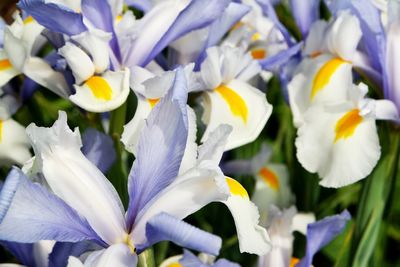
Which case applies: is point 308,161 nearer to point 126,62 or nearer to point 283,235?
point 283,235

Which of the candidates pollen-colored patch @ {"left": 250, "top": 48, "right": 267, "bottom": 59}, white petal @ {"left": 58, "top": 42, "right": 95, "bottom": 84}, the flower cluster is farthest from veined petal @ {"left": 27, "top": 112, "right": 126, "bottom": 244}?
pollen-colored patch @ {"left": 250, "top": 48, "right": 267, "bottom": 59}

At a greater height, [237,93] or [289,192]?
[237,93]

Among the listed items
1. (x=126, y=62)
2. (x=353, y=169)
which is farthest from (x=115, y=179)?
(x=353, y=169)

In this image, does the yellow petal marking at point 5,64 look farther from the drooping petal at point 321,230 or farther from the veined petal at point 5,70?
the drooping petal at point 321,230

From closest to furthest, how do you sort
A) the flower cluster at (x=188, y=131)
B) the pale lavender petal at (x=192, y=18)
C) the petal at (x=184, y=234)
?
the petal at (x=184, y=234) → the flower cluster at (x=188, y=131) → the pale lavender petal at (x=192, y=18)

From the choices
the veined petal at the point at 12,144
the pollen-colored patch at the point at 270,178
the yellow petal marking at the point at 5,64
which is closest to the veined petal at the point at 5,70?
the yellow petal marking at the point at 5,64

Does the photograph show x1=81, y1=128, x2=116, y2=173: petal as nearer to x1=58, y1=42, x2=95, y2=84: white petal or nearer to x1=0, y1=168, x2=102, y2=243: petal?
x1=58, y1=42, x2=95, y2=84: white petal

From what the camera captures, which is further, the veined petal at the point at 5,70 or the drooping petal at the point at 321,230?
the veined petal at the point at 5,70
